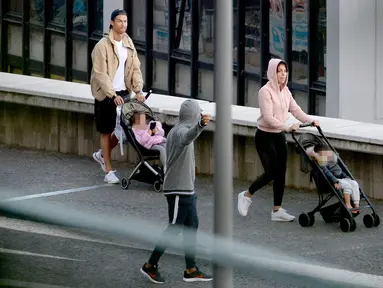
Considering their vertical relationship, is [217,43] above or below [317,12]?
below

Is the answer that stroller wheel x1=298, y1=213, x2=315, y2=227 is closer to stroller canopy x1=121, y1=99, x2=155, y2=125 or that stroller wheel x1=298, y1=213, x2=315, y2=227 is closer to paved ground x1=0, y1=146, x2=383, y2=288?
paved ground x1=0, y1=146, x2=383, y2=288

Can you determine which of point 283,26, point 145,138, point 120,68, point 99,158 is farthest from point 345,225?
point 283,26

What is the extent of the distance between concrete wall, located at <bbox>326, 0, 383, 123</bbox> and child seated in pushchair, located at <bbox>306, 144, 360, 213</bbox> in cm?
812

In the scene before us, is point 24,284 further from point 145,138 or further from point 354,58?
point 354,58

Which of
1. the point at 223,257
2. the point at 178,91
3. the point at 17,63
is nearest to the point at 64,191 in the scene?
the point at 178,91

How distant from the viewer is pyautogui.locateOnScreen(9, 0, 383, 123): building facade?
19000 millimetres

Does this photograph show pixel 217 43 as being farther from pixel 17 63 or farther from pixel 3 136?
pixel 17 63

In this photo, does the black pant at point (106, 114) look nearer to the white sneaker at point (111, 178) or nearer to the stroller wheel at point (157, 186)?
the white sneaker at point (111, 178)

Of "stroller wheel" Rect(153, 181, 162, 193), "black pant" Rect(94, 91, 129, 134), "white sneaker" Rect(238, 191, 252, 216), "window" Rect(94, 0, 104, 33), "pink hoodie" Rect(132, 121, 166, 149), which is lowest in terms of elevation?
"white sneaker" Rect(238, 191, 252, 216)

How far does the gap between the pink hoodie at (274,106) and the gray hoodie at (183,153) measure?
2.01 m

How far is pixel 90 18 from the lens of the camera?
2370cm

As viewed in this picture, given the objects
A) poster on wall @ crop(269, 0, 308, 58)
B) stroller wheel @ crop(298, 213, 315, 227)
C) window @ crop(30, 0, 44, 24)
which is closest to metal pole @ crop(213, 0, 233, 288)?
stroller wheel @ crop(298, 213, 315, 227)

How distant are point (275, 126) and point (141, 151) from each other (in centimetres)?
193

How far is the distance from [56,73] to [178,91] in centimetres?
362
